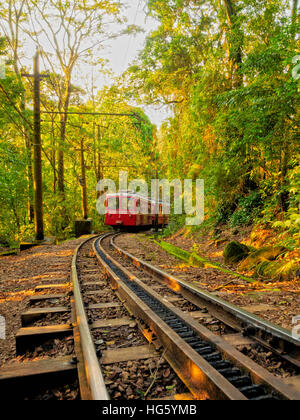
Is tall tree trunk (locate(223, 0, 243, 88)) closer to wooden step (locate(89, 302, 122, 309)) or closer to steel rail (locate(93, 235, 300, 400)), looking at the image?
wooden step (locate(89, 302, 122, 309))

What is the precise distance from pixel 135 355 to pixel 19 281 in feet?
14.4

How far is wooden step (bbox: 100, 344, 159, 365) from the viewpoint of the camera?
8.19ft

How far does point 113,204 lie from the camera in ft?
62.6

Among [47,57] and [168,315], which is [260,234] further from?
[47,57]

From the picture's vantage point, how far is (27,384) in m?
2.09

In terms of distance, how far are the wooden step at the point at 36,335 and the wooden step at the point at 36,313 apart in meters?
0.48

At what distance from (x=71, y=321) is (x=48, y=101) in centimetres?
2187

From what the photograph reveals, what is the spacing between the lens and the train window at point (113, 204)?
61.9 feet

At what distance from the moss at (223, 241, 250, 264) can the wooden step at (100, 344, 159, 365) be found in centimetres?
499

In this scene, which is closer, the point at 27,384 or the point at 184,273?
the point at 27,384

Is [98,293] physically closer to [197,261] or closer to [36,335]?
[36,335]

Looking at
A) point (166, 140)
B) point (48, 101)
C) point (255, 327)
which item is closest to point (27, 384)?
point (255, 327)

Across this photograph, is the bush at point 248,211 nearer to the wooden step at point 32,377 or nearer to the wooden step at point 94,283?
the wooden step at point 94,283

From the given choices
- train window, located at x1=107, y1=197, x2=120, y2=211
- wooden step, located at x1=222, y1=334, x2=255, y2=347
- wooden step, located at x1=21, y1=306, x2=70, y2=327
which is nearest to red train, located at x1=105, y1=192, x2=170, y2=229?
train window, located at x1=107, y1=197, x2=120, y2=211
